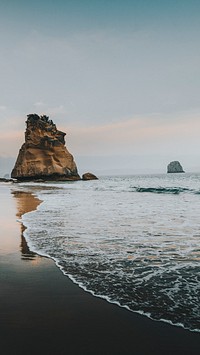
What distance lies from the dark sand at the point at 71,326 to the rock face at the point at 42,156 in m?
73.2

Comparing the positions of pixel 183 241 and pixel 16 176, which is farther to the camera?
pixel 16 176

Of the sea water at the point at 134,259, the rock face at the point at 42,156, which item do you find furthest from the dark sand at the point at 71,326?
the rock face at the point at 42,156

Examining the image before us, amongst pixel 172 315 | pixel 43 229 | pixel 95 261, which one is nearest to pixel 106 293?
pixel 172 315

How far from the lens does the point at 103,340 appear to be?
264 cm

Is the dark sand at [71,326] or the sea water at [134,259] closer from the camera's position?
the dark sand at [71,326]

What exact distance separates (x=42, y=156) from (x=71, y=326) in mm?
78035

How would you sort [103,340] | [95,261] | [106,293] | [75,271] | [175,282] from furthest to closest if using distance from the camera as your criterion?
[95,261], [75,271], [175,282], [106,293], [103,340]

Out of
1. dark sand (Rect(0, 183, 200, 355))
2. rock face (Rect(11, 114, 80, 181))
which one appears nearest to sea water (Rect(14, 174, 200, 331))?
dark sand (Rect(0, 183, 200, 355))

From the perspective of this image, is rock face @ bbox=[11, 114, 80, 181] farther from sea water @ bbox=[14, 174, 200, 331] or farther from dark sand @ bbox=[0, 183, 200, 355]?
dark sand @ bbox=[0, 183, 200, 355]

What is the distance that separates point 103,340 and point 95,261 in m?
2.75

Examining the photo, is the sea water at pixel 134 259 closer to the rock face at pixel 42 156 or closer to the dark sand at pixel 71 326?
the dark sand at pixel 71 326

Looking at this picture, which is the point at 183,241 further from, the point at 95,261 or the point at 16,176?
the point at 16,176

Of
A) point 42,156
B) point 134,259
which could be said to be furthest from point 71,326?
point 42,156

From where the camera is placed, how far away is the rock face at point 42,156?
76688 mm
